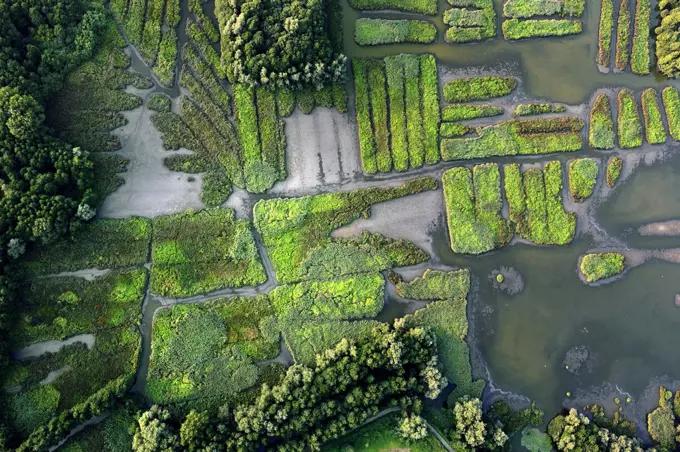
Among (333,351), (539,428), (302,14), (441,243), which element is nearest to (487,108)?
(441,243)

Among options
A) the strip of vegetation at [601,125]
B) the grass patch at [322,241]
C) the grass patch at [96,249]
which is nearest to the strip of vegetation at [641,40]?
the strip of vegetation at [601,125]

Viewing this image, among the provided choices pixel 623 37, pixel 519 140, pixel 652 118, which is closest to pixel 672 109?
pixel 652 118

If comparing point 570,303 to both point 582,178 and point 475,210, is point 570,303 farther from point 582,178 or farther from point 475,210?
point 475,210

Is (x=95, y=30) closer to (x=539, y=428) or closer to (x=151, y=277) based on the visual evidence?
(x=151, y=277)

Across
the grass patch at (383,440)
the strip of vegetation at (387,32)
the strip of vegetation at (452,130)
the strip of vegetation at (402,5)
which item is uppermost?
the strip of vegetation at (402,5)

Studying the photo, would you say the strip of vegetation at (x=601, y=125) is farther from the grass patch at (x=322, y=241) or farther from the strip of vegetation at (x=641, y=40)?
the grass patch at (x=322, y=241)

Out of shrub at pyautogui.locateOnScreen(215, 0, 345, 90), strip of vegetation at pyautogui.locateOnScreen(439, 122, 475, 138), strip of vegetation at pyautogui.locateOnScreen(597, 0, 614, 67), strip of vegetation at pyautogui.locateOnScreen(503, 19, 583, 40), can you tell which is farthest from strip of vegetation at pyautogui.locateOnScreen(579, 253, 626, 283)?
shrub at pyautogui.locateOnScreen(215, 0, 345, 90)
